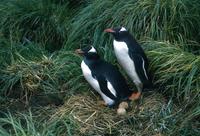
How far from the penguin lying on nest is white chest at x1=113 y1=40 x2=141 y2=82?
8cm

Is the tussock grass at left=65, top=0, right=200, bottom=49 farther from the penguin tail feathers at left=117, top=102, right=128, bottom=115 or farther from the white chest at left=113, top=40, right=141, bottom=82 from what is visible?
the penguin tail feathers at left=117, top=102, right=128, bottom=115

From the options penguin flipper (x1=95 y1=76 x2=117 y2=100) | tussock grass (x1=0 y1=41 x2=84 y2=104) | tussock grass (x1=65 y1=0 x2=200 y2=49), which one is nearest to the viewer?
penguin flipper (x1=95 y1=76 x2=117 y2=100)

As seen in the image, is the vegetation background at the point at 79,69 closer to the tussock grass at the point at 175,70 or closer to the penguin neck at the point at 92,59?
the tussock grass at the point at 175,70

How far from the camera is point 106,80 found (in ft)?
15.8

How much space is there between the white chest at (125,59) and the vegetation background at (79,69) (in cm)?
20

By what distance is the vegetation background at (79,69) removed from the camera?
4.56 meters

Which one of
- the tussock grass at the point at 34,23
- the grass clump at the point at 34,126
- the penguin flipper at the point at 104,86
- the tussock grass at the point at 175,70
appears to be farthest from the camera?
the tussock grass at the point at 34,23

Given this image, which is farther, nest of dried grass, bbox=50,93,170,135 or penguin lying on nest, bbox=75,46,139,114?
penguin lying on nest, bbox=75,46,139,114

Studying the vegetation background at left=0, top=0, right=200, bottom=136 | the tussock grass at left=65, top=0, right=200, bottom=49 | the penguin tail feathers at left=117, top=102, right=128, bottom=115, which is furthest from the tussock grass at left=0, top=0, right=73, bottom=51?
the penguin tail feathers at left=117, top=102, right=128, bottom=115

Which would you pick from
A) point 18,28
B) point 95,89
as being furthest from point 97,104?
point 18,28

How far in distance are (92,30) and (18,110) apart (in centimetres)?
118

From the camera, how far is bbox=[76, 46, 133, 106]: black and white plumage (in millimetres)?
4816

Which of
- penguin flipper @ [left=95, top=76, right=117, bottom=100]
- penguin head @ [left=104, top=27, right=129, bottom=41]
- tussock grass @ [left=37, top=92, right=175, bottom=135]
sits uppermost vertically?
penguin head @ [left=104, top=27, right=129, bottom=41]

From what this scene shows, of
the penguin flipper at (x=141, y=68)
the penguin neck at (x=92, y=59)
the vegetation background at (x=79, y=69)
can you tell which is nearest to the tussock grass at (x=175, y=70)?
the vegetation background at (x=79, y=69)
